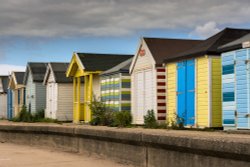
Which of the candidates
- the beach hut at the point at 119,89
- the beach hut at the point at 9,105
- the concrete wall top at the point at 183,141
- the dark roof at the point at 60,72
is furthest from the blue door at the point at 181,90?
the beach hut at the point at 9,105

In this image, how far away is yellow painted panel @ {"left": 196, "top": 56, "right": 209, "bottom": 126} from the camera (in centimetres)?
1805

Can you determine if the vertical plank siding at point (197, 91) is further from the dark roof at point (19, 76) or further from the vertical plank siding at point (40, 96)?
the dark roof at point (19, 76)

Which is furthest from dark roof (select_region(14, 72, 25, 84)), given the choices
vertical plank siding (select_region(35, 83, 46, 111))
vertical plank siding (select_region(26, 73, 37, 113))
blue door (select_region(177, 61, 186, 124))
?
blue door (select_region(177, 61, 186, 124))

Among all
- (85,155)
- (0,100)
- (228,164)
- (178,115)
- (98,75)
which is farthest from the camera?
(0,100)

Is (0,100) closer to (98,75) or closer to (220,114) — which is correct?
(98,75)

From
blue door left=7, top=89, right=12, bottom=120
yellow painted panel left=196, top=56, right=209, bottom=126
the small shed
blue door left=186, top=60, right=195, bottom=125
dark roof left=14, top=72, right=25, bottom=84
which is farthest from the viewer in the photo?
the small shed

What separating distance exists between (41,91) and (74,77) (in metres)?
6.41

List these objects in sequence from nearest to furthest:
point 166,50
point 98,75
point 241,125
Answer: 1. point 241,125
2. point 166,50
3. point 98,75

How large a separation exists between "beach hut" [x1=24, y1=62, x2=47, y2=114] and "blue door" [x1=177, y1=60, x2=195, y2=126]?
19.7 metres

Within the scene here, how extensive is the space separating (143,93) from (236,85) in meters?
7.44

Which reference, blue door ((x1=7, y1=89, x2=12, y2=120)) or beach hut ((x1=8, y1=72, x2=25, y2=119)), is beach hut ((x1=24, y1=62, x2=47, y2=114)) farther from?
blue door ((x1=7, y1=89, x2=12, y2=120))

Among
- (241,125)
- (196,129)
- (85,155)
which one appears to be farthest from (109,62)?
(85,155)

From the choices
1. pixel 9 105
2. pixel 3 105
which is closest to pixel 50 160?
pixel 9 105

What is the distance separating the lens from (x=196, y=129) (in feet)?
58.9
